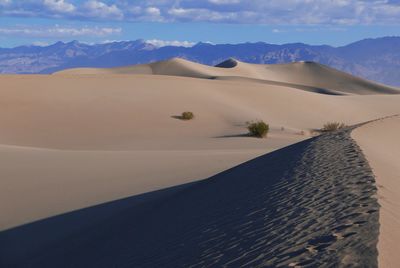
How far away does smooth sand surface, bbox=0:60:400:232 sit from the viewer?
54.3 feet

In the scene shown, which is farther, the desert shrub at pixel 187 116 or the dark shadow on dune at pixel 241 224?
the desert shrub at pixel 187 116

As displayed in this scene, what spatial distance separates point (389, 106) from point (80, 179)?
5044 cm

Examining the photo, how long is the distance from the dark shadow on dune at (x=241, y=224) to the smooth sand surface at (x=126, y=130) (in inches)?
68.5

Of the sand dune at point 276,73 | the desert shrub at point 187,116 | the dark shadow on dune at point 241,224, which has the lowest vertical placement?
the sand dune at point 276,73

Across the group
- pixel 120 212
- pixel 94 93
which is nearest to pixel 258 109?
pixel 94 93

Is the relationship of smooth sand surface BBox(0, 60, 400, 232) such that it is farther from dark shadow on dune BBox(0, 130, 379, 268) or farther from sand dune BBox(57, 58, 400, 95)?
sand dune BBox(57, 58, 400, 95)

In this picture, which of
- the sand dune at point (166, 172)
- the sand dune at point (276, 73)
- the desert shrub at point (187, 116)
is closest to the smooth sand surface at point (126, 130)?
the sand dune at point (166, 172)

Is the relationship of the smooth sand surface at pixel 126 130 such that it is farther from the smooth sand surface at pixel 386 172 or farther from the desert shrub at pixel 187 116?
the smooth sand surface at pixel 386 172

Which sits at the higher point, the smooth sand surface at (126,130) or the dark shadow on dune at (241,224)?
the dark shadow on dune at (241,224)

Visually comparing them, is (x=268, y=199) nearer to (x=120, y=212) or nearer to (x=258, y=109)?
(x=120, y=212)

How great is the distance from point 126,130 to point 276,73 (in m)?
129

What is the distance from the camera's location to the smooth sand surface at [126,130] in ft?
54.3

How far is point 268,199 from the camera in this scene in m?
9.85

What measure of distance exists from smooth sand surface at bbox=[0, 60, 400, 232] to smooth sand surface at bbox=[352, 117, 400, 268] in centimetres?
434
